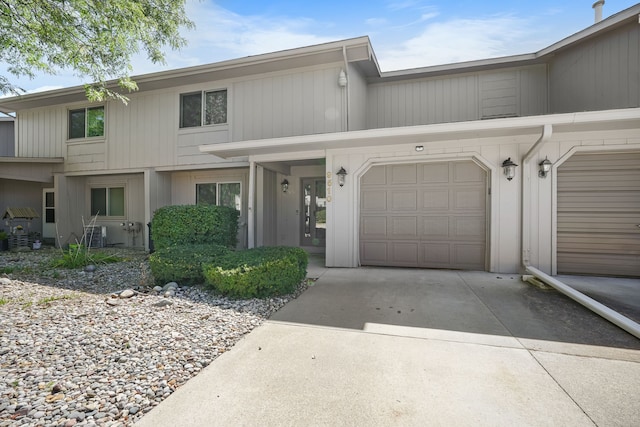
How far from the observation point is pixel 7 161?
26.6 feet

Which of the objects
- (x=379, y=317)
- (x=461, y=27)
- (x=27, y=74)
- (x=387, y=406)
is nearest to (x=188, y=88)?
(x=27, y=74)

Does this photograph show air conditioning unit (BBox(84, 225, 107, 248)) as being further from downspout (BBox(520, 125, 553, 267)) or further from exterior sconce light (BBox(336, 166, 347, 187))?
downspout (BBox(520, 125, 553, 267))

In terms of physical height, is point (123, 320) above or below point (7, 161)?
below

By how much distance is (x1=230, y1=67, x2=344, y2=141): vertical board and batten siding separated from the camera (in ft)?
22.6

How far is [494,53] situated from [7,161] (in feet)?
43.9

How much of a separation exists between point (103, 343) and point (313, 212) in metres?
6.26

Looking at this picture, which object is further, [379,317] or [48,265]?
[48,265]

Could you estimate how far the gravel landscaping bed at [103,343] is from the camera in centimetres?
185

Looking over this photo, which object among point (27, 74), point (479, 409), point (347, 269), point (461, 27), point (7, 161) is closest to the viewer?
point (479, 409)

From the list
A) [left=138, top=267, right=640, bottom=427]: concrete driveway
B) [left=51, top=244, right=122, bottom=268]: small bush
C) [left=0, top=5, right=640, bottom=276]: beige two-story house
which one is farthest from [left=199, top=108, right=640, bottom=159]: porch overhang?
[left=51, top=244, right=122, bottom=268]: small bush

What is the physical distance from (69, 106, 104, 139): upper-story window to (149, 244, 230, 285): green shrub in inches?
274

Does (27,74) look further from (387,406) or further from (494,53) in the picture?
(494,53)

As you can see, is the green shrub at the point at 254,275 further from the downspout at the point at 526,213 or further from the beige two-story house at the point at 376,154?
the downspout at the point at 526,213

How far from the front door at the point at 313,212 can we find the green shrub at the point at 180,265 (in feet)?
12.7
